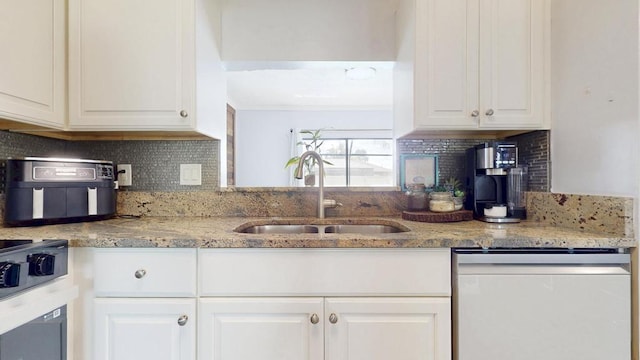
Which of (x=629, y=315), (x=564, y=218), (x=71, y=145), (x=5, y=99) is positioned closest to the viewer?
(x=629, y=315)

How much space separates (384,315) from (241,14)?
1.59 metres

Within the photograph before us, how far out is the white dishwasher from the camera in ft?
3.23

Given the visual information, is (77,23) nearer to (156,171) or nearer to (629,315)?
(156,171)

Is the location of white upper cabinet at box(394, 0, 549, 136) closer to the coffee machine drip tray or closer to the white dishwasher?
the coffee machine drip tray

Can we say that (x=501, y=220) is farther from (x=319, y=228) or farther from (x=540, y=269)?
(x=319, y=228)

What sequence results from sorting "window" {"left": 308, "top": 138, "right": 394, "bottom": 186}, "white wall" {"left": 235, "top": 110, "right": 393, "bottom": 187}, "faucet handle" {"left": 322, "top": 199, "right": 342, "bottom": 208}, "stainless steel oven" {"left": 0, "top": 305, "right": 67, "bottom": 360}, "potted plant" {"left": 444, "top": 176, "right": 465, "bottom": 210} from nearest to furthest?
"stainless steel oven" {"left": 0, "top": 305, "right": 67, "bottom": 360}
"potted plant" {"left": 444, "top": 176, "right": 465, "bottom": 210}
"faucet handle" {"left": 322, "top": 199, "right": 342, "bottom": 208}
"white wall" {"left": 235, "top": 110, "right": 393, "bottom": 187}
"window" {"left": 308, "top": 138, "right": 394, "bottom": 186}

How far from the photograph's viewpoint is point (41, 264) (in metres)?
0.89

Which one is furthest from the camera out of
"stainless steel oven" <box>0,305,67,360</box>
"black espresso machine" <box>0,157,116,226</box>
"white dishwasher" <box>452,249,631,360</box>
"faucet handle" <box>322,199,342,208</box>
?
"faucet handle" <box>322,199,342,208</box>

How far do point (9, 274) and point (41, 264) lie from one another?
88 mm

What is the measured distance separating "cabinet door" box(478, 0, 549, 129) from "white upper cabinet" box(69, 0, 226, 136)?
1244mm

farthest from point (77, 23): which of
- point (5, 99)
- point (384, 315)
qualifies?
point (384, 315)

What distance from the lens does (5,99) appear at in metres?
1.10

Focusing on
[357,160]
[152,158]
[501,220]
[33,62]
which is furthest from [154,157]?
[357,160]

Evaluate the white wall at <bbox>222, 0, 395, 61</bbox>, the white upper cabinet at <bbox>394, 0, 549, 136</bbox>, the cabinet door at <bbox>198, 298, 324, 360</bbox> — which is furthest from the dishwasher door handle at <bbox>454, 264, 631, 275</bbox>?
the white wall at <bbox>222, 0, 395, 61</bbox>
